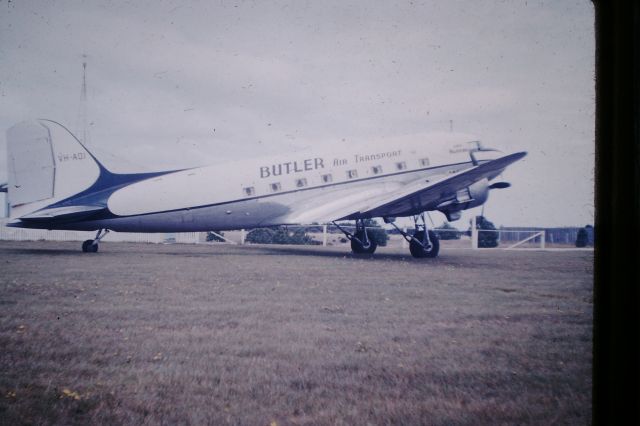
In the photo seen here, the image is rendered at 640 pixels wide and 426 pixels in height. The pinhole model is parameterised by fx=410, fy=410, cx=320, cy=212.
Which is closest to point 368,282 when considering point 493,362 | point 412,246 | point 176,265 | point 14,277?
point 493,362

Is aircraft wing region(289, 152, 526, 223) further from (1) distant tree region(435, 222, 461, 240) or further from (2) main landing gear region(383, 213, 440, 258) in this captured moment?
(1) distant tree region(435, 222, 461, 240)

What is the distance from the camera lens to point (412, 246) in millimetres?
10992

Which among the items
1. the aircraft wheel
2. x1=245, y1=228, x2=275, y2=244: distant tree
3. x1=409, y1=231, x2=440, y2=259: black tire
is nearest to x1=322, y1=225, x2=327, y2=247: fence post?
x1=245, y1=228, x2=275, y2=244: distant tree

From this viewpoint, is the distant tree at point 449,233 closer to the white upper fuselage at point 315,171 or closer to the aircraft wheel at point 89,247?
the white upper fuselage at point 315,171

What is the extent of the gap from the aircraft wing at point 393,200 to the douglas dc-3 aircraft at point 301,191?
0.03 meters

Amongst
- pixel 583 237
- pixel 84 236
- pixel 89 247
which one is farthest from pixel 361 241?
pixel 84 236

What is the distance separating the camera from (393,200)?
10492 millimetres

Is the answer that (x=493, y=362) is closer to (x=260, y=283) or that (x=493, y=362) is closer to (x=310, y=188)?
(x=260, y=283)

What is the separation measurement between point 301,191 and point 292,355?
899cm

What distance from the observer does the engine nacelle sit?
10961 mm

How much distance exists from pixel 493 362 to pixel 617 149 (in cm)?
159

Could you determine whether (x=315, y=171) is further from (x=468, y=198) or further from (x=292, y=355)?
(x=292, y=355)

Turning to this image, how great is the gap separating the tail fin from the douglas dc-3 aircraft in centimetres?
357

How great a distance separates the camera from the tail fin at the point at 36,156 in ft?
14.1
